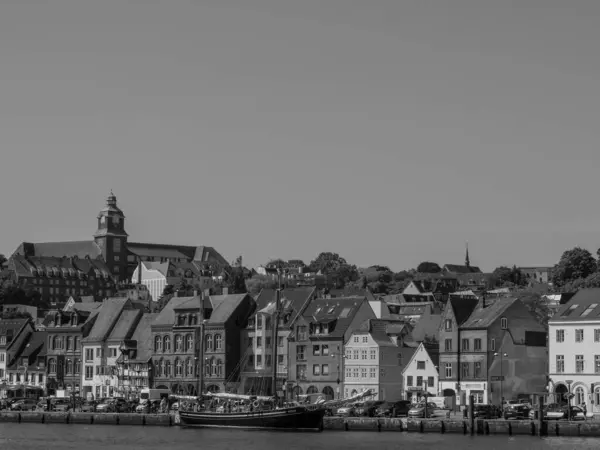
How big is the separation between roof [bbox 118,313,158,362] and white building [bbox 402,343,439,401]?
119 feet

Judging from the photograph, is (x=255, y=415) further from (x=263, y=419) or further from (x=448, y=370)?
(x=448, y=370)

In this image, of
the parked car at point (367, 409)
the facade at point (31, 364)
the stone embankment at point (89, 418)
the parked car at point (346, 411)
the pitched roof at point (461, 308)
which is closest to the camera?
the parked car at point (367, 409)

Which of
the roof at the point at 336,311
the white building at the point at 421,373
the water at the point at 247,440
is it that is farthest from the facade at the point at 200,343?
the water at the point at 247,440

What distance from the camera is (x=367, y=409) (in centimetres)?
11119

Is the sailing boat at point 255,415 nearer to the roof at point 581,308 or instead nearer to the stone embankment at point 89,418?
the stone embankment at point 89,418

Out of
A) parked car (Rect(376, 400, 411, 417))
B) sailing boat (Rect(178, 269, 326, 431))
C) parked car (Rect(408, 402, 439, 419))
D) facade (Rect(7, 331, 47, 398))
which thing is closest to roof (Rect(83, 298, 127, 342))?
facade (Rect(7, 331, 47, 398))

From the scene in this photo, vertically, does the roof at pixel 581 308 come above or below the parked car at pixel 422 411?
above

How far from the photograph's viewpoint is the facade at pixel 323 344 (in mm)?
132875

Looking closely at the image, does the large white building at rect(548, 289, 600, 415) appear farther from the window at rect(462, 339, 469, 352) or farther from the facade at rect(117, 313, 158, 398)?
the facade at rect(117, 313, 158, 398)

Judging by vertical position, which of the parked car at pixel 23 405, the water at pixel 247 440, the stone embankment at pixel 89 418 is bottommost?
the water at pixel 247 440

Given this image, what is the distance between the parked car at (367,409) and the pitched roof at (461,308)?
44.0 ft

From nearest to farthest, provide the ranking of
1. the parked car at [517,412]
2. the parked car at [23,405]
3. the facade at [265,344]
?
1. the parked car at [517,412]
2. the parked car at [23,405]
3. the facade at [265,344]

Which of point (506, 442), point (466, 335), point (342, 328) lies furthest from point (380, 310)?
point (506, 442)

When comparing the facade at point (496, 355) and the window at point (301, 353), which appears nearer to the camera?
the facade at point (496, 355)
